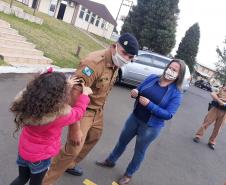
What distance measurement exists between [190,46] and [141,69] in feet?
134

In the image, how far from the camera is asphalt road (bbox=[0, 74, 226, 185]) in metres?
5.16

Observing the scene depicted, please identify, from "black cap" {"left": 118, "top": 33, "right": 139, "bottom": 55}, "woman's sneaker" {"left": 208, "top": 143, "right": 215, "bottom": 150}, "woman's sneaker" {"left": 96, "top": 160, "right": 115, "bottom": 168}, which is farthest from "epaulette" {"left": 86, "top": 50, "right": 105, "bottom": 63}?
Answer: "woman's sneaker" {"left": 208, "top": 143, "right": 215, "bottom": 150}

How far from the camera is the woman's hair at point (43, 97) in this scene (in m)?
2.85

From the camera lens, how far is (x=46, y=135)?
124 inches

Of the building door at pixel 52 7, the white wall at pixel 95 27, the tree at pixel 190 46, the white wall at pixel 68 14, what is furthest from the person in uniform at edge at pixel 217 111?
the tree at pixel 190 46

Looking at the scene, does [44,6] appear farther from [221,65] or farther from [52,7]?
[221,65]

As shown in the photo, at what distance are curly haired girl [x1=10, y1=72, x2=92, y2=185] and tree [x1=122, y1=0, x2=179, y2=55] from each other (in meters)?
35.3

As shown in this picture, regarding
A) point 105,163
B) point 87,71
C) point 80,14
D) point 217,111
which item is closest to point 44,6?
point 80,14

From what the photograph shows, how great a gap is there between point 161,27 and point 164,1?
270 cm

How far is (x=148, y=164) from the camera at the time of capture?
6434mm

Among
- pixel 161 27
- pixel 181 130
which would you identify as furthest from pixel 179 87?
pixel 161 27

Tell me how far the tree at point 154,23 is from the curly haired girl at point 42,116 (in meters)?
35.3

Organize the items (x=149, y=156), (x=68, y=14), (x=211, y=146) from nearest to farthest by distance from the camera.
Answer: (x=149, y=156) → (x=211, y=146) → (x=68, y=14)

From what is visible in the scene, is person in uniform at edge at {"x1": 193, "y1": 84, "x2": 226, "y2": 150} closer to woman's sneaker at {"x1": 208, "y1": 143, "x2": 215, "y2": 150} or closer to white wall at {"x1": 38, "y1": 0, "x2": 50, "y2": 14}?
woman's sneaker at {"x1": 208, "y1": 143, "x2": 215, "y2": 150}
